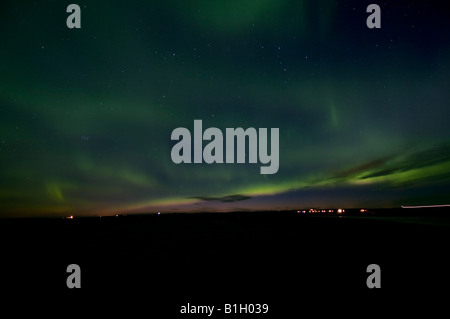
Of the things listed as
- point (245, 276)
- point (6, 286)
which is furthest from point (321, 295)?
point (6, 286)

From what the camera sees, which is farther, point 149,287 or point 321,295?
point 149,287

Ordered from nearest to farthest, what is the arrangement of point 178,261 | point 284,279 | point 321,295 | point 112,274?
point 321,295 → point 284,279 → point 112,274 → point 178,261

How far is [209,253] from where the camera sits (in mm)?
14102

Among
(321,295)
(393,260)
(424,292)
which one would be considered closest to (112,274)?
(321,295)

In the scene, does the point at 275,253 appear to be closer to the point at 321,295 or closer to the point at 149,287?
the point at 321,295

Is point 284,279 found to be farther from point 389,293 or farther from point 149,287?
point 149,287

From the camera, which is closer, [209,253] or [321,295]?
[321,295]
